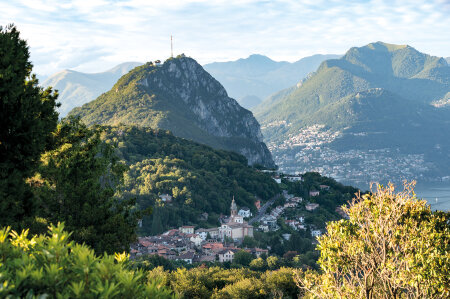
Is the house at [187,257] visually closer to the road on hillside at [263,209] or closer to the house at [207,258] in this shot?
the house at [207,258]

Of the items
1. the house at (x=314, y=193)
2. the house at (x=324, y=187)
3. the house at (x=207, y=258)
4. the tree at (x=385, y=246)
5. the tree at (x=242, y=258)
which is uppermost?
the tree at (x=385, y=246)

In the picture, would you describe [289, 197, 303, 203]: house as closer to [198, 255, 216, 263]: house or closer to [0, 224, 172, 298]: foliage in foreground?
[198, 255, 216, 263]: house

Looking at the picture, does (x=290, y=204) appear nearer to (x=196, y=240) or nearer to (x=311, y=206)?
(x=311, y=206)

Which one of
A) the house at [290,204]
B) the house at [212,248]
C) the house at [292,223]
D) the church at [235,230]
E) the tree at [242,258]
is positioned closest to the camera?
the tree at [242,258]

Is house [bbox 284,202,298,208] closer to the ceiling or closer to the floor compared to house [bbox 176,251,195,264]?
closer to the floor

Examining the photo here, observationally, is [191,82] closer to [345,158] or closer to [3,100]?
[345,158]

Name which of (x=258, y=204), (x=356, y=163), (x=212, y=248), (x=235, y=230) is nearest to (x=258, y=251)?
(x=212, y=248)

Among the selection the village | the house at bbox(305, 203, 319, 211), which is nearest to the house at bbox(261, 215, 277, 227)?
the village

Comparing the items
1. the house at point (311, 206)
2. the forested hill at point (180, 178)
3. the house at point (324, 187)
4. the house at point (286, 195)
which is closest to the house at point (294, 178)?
the house at point (324, 187)
